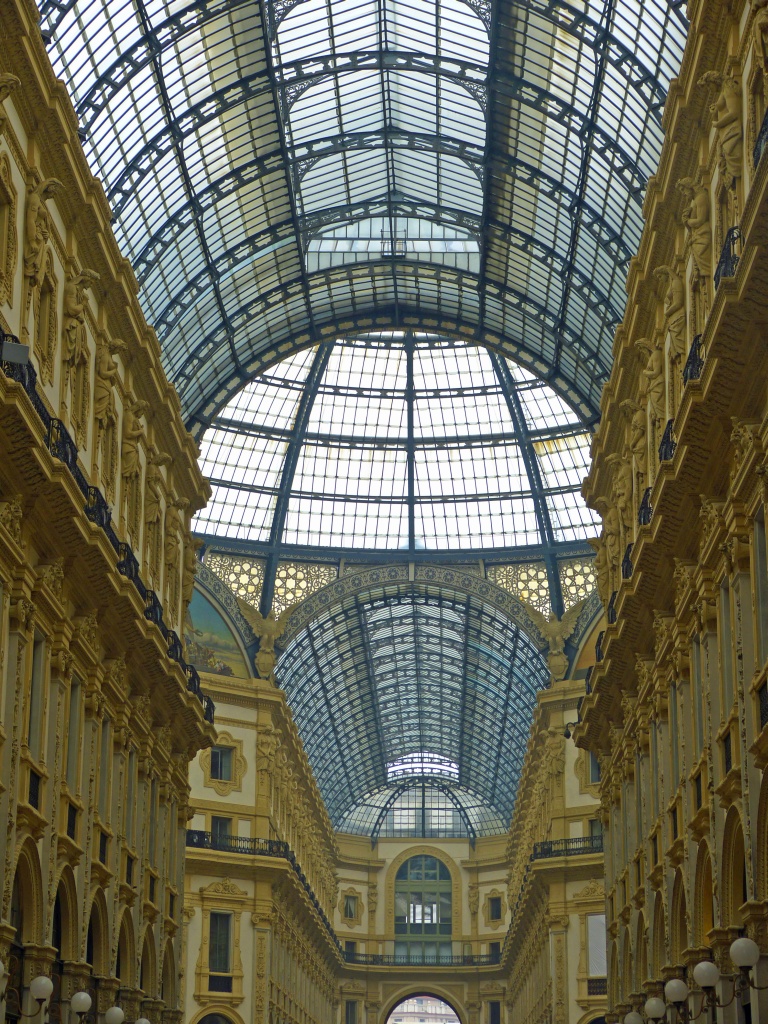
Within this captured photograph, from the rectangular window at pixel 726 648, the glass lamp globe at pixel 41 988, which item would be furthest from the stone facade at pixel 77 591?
the rectangular window at pixel 726 648

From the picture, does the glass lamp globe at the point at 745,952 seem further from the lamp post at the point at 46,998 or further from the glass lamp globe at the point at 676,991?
the lamp post at the point at 46,998

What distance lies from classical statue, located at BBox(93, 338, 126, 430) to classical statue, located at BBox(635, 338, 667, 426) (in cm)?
1286

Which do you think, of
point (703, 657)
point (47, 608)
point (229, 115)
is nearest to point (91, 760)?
point (47, 608)

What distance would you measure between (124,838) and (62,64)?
19.7 metres

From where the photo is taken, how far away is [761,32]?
2267 centimetres

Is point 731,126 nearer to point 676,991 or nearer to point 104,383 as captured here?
point 676,991

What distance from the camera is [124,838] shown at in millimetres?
36750

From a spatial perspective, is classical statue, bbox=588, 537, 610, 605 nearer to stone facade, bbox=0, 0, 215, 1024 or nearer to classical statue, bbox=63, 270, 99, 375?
stone facade, bbox=0, 0, 215, 1024

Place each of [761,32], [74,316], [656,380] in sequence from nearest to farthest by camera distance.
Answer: [761,32], [74,316], [656,380]

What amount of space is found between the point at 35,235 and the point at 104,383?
23.4ft

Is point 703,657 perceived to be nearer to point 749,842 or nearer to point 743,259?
point 749,842

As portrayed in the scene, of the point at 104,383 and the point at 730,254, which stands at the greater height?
the point at 104,383

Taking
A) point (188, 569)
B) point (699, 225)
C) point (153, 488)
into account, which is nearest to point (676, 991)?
point (699, 225)

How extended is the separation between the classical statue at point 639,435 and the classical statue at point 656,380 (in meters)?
2.07
